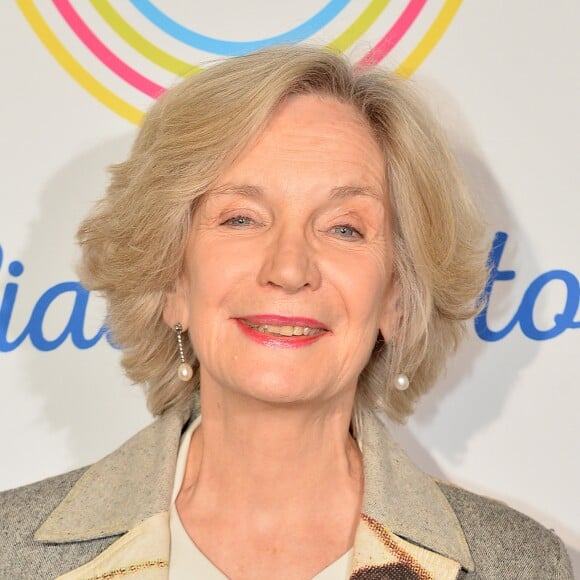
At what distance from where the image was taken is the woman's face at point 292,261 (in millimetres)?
2021

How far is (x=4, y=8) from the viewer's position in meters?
2.61

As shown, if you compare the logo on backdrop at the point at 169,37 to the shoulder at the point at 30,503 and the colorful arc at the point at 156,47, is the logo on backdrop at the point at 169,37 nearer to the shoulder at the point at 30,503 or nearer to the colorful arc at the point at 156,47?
the colorful arc at the point at 156,47

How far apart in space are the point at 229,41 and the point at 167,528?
115 centimetres

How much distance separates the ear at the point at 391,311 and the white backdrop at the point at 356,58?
1.49 ft

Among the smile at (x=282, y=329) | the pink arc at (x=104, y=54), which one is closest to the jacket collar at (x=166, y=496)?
the smile at (x=282, y=329)

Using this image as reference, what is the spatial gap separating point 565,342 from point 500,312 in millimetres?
164

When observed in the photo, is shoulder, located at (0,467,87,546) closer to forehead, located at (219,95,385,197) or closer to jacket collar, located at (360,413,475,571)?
jacket collar, located at (360,413,475,571)

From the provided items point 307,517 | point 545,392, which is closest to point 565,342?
point 545,392

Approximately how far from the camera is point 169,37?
8.69 ft

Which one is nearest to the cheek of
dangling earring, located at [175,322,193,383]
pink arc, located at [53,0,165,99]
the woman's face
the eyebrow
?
the woman's face

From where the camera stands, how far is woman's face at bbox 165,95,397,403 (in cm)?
202

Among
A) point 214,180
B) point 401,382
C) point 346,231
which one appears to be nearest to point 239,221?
point 214,180

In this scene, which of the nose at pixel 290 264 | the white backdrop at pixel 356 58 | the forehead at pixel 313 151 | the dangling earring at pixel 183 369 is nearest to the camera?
the nose at pixel 290 264

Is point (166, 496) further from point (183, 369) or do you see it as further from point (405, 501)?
point (405, 501)
